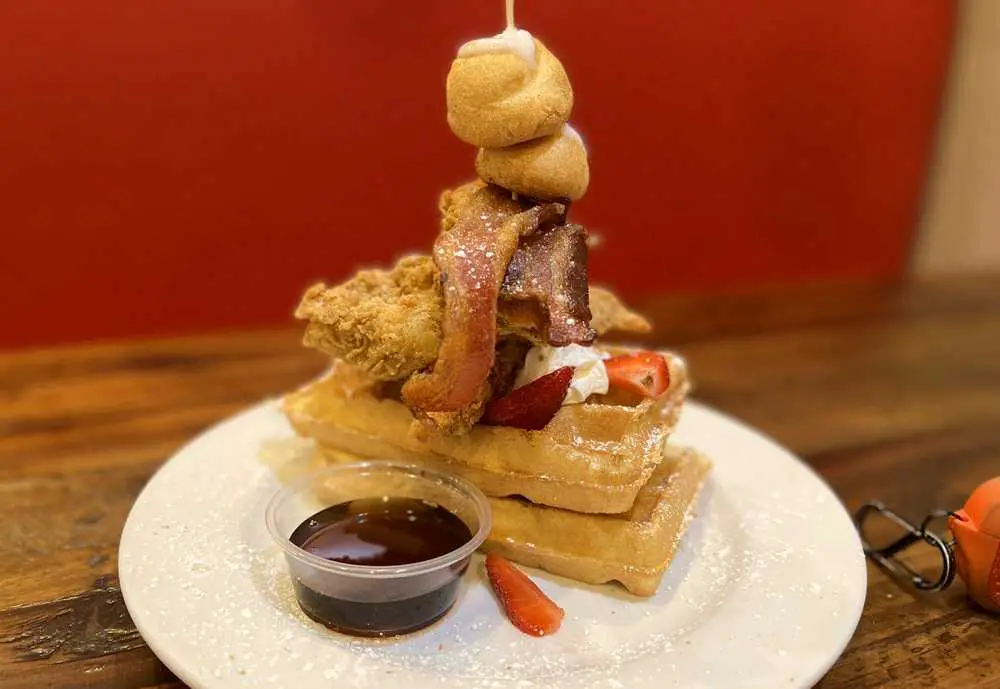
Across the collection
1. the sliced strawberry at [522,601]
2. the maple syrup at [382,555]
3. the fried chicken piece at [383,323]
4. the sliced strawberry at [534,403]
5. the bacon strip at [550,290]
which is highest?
the bacon strip at [550,290]

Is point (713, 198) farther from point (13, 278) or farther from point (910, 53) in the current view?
point (13, 278)

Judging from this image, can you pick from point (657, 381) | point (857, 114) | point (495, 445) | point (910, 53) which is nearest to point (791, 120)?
point (857, 114)

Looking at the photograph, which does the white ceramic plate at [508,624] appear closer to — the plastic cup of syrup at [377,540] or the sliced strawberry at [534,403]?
the plastic cup of syrup at [377,540]

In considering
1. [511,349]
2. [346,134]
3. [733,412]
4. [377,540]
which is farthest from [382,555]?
[346,134]

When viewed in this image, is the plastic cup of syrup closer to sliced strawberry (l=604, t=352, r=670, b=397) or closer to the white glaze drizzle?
sliced strawberry (l=604, t=352, r=670, b=397)

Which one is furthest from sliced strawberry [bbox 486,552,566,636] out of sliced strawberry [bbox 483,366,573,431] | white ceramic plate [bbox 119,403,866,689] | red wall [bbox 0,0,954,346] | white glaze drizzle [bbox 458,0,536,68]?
red wall [bbox 0,0,954,346]

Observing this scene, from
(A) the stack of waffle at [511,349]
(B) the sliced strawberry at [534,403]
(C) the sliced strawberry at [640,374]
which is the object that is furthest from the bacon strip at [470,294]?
(C) the sliced strawberry at [640,374]
